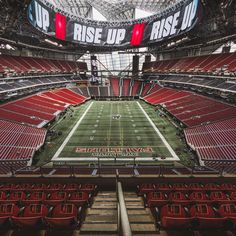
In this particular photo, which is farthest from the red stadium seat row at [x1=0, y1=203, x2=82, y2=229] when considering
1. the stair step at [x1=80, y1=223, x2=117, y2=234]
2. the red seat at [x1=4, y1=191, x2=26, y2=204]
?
the red seat at [x1=4, y1=191, x2=26, y2=204]

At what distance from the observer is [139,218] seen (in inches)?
219

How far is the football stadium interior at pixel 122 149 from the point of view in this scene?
5.12m

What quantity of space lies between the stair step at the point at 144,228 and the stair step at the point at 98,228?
533mm

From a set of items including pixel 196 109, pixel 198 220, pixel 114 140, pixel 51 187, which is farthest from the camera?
pixel 196 109

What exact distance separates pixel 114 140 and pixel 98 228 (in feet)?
65.6

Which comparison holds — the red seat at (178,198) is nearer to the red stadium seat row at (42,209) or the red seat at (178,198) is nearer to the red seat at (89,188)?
the red stadium seat row at (42,209)

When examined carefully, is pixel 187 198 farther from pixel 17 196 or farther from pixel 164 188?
pixel 17 196

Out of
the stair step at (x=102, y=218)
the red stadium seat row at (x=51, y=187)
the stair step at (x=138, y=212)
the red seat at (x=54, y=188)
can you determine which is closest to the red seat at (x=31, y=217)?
the stair step at (x=102, y=218)

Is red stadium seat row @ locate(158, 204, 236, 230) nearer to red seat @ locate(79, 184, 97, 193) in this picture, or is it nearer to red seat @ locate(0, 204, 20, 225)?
red seat @ locate(79, 184, 97, 193)

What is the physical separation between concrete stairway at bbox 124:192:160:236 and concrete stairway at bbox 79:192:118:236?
530mm

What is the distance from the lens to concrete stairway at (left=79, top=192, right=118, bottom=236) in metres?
4.82

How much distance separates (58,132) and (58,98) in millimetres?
19973

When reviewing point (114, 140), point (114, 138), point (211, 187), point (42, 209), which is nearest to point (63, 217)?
point (42, 209)

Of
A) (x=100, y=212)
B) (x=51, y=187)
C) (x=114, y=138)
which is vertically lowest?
(x=114, y=138)
